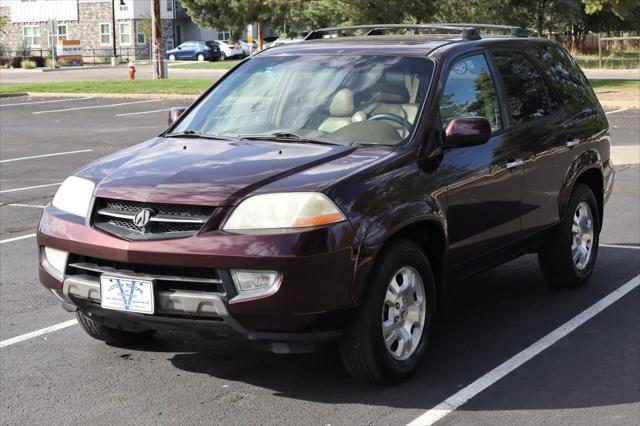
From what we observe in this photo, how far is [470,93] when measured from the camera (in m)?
6.35

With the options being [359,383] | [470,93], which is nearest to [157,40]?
[470,93]

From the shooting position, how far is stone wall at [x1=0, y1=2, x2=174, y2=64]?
6950cm

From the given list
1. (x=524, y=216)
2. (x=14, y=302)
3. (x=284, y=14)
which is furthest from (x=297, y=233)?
(x=284, y=14)

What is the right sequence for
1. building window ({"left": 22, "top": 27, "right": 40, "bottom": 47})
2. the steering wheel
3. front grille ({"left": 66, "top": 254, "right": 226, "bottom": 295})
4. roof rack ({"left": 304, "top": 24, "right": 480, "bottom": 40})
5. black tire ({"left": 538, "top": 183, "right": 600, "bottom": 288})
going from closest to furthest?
front grille ({"left": 66, "top": 254, "right": 226, "bottom": 295}) → the steering wheel → roof rack ({"left": 304, "top": 24, "right": 480, "bottom": 40}) → black tire ({"left": 538, "top": 183, "right": 600, "bottom": 288}) → building window ({"left": 22, "top": 27, "right": 40, "bottom": 47})

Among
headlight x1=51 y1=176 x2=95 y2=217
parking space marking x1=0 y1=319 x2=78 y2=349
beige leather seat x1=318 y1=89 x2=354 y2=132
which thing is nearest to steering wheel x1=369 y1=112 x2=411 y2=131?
beige leather seat x1=318 y1=89 x2=354 y2=132

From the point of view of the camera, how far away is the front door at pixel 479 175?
593 centimetres

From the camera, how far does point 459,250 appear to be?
19.6 feet

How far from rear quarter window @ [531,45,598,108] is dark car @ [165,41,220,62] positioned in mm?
56513

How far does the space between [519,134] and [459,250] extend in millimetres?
1110

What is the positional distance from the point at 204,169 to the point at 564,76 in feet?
11.2

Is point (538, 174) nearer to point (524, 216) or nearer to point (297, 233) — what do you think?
point (524, 216)

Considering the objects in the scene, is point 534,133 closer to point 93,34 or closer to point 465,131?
point 465,131

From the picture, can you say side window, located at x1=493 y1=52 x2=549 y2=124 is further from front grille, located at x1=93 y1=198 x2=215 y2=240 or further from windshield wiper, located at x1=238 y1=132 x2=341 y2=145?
front grille, located at x1=93 y1=198 x2=215 y2=240

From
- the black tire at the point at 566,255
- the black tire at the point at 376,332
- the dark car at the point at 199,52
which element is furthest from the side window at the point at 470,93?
the dark car at the point at 199,52
